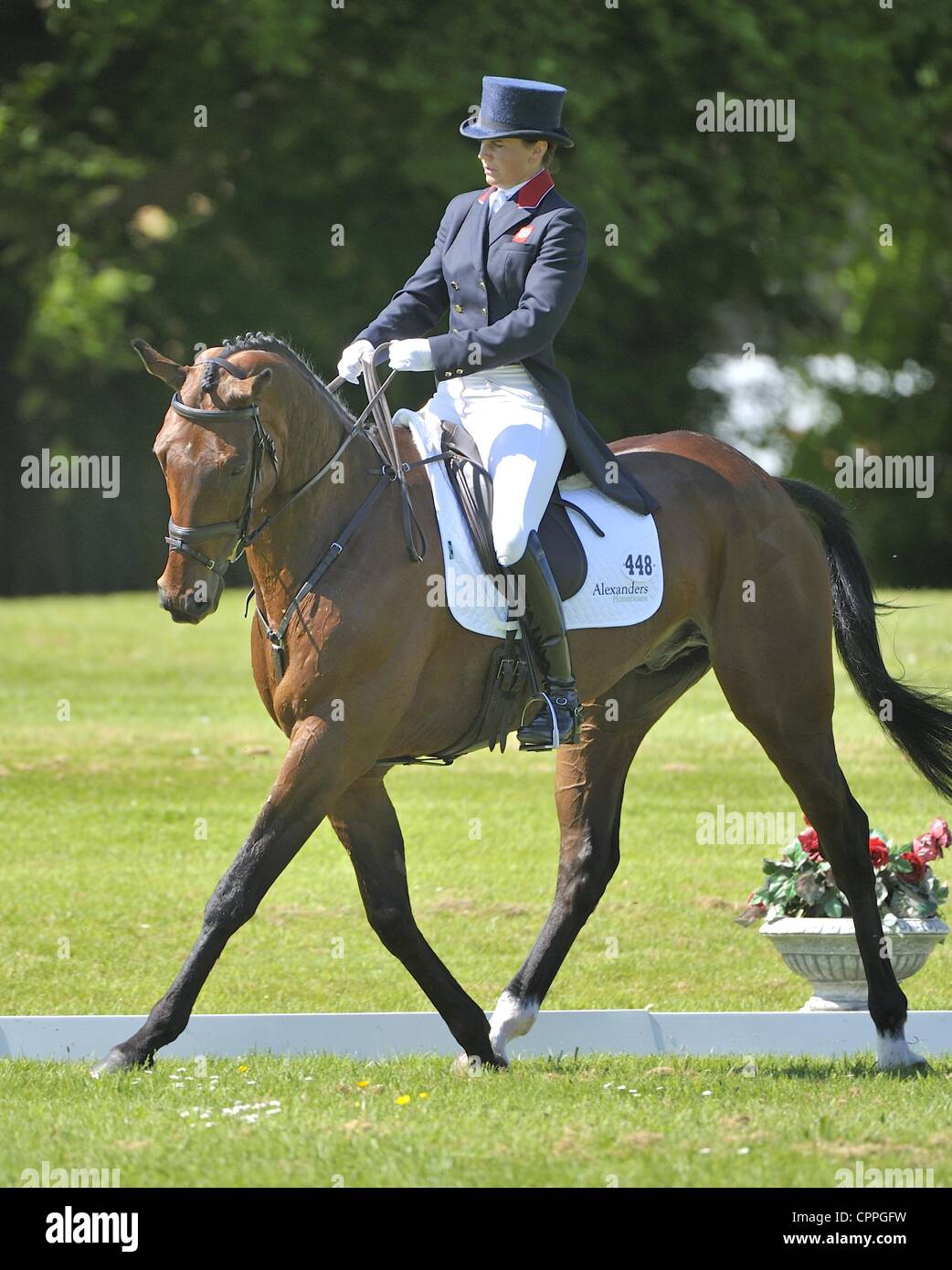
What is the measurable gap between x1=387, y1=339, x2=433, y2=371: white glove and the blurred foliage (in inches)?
420

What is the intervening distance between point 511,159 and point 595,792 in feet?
8.31

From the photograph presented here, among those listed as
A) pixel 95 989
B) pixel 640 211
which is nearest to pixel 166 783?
pixel 95 989

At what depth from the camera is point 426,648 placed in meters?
6.59

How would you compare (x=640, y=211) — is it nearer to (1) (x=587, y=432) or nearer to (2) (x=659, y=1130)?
(1) (x=587, y=432)

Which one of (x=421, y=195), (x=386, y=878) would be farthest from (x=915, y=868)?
(x=421, y=195)

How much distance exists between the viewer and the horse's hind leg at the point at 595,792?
762 cm

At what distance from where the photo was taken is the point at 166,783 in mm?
13711

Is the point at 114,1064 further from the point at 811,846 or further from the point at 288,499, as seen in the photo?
the point at 811,846

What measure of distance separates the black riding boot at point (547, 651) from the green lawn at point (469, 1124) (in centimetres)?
121

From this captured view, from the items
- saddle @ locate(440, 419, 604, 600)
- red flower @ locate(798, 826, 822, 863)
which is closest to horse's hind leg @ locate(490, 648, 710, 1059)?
red flower @ locate(798, 826, 822, 863)

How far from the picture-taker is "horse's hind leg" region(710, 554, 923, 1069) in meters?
7.43

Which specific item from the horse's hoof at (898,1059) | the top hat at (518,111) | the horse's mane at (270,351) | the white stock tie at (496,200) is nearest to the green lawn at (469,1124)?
the horse's hoof at (898,1059)

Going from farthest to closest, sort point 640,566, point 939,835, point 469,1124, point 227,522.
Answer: point 939,835 → point 640,566 → point 227,522 → point 469,1124

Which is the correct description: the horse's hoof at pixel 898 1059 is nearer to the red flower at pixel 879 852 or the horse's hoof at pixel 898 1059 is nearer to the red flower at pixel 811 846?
the red flower at pixel 879 852
